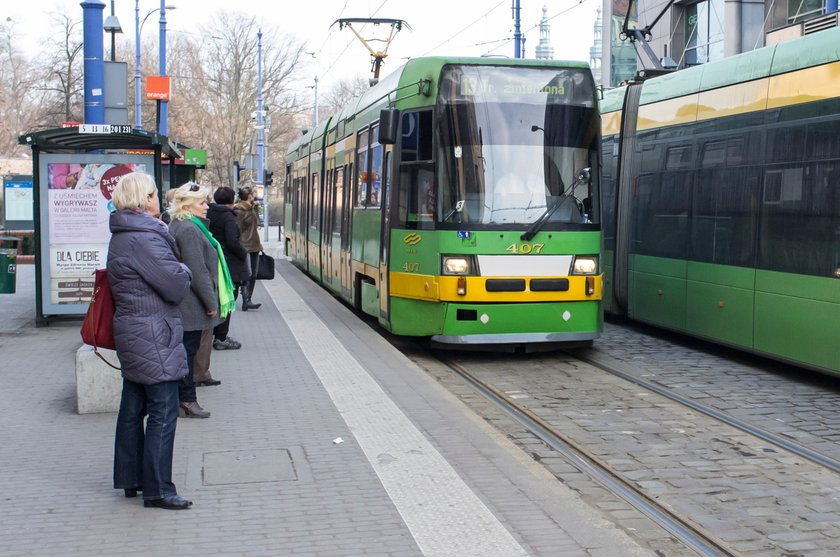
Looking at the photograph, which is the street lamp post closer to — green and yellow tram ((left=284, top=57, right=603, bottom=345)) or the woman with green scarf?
green and yellow tram ((left=284, top=57, right=603, bottom=345))

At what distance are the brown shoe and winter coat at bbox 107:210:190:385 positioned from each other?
240 cm

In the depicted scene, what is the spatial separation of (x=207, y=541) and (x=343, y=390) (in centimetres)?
384

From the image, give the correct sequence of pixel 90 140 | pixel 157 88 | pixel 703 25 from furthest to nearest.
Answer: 1. pixel 703 25
2. pixel 157 88
3. pixel 90 140

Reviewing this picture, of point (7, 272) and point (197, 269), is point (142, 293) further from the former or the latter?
point (7, 272)

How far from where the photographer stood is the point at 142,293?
17.5 ft

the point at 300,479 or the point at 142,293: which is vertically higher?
the point at 142,293

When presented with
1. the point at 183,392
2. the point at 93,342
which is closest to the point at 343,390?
the point at 183,392

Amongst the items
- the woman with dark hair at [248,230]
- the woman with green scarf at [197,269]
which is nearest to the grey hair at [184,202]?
the woman with green scarf at [197,269]

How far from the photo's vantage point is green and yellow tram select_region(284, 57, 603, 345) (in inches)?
428

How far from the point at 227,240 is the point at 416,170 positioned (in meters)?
2.10

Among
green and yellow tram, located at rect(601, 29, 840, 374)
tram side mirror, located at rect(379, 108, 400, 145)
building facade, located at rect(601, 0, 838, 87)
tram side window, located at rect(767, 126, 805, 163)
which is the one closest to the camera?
green and yellow tram, located at rect(601, 29, 840, 374)

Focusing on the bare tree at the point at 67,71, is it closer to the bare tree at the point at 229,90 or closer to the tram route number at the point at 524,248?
the bare tree at the point at 229,90

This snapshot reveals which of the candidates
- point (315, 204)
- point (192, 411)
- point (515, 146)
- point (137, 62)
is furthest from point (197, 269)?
point (137, 62)

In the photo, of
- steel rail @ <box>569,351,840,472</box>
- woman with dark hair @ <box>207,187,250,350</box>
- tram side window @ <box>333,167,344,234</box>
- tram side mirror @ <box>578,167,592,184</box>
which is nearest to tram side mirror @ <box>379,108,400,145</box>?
woman with dark hair @ <box>207,187,250,350</box>
